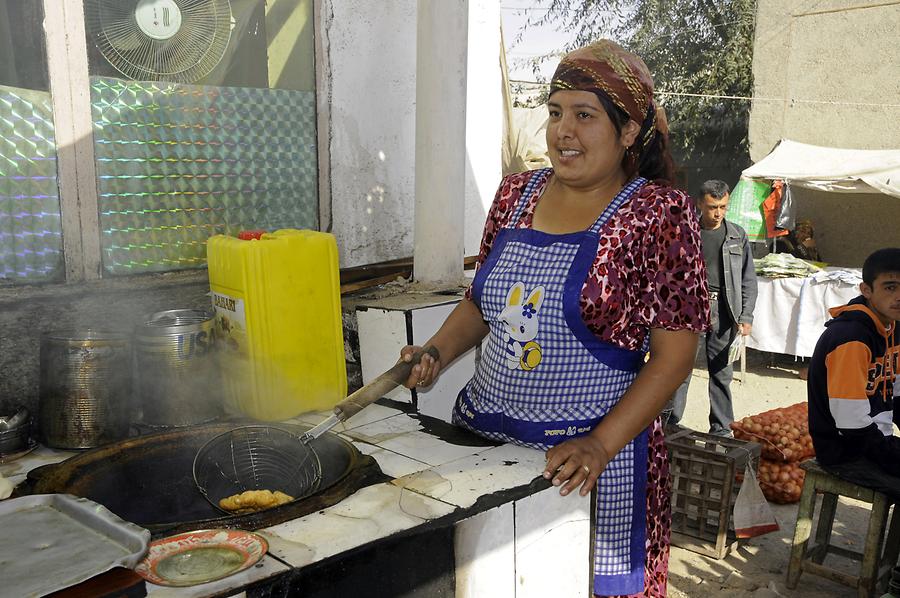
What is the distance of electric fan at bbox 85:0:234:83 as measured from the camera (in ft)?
9.04

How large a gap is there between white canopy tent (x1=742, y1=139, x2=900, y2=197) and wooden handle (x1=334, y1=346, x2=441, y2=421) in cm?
848

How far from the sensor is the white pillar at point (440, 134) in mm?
3484

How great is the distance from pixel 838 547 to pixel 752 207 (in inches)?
259

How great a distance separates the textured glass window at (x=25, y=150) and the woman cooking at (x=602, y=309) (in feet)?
4.84

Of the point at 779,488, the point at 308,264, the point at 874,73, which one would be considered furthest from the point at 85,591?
the point at 874,73

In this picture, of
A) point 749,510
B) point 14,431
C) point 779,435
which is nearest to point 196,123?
Result: point 14,431

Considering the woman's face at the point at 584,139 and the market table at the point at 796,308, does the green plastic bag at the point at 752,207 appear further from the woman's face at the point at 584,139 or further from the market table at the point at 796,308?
the woman's face at the point at 584,139

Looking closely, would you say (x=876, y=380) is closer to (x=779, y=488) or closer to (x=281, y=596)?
(x=779, y=488)

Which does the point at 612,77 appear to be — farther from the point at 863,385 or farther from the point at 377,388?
the point at 863,385

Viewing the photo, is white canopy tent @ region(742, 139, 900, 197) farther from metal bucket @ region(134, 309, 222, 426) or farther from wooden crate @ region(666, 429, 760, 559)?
metal bucket @ region(134, 309, 222, 426)

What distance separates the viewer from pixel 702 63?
1545cm

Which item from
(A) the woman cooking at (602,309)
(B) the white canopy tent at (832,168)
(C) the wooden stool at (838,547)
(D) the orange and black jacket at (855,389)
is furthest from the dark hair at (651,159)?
(B) the white canopy tent at (832,168)

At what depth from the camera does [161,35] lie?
2.90 m

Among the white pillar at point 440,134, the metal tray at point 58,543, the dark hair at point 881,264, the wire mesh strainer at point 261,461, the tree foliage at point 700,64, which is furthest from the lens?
the tree foliage at point 700,64
